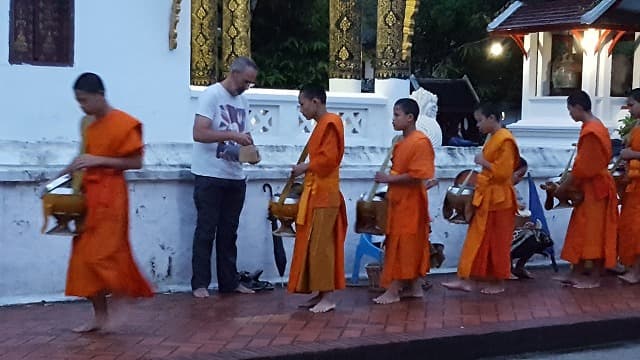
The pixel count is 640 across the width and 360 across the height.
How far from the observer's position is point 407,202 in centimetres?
758

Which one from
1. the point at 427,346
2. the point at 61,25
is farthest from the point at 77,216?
the point at 61,25

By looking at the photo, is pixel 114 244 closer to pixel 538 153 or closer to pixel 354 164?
pixel 354 164

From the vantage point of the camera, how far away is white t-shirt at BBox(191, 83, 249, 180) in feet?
24.5

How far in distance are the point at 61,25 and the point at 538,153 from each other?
486 cm

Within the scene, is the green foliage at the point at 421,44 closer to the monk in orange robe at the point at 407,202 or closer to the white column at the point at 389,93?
the white column at the point at 389,93

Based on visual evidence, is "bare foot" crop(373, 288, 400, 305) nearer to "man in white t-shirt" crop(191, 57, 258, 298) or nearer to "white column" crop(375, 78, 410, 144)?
"man in white t-shirt" crop(191, 57, 258, 298)

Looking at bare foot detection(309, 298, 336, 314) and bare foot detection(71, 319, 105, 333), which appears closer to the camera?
bare foot detection(71, 319, 105, 333)

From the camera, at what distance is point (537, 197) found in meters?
9.54

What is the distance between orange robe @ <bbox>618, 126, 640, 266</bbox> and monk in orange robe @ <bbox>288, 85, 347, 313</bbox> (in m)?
3.03

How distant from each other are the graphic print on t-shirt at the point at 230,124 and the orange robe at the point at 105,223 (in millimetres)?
1335

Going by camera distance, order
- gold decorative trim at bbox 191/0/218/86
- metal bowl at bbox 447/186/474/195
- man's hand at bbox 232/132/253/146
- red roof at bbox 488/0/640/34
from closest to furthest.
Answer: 1. man's hand at bbox 232/132/253/146
2. metal bowl at bbox 447/186/474/195
3. gold decorative trim at bbox 191/0/218/86
4. red roof at bbox 488/0/640/34

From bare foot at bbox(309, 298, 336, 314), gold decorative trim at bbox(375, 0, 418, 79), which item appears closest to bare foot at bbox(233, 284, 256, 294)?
bare foot at bbox(309, 298, 336, 314)

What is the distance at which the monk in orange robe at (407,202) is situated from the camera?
24.5ft

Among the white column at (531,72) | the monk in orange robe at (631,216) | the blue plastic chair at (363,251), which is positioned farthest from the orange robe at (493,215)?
the white column at (531,72)
